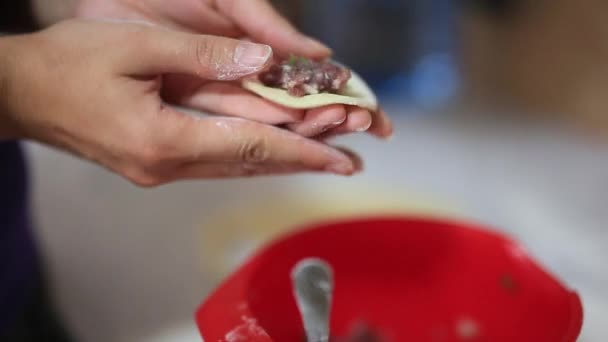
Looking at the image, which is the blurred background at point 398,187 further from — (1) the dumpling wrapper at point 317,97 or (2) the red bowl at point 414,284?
(1) the dumpling wrapper at point 317,97

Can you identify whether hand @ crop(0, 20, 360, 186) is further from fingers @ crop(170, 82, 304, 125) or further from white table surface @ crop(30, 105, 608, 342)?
white table surface @ crop(30, 105, 608, 342)

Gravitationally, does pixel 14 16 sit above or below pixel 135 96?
below

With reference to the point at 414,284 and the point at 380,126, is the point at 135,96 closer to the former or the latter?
the point at 380,126

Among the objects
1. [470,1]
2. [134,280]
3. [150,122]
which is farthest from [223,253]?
[470,1]

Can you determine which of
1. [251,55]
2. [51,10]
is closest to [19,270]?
[51,10]

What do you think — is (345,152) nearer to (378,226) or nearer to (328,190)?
(378,226)

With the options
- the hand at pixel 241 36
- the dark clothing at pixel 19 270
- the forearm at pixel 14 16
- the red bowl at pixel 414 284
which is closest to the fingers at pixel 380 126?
the hand at pixel 241 36
